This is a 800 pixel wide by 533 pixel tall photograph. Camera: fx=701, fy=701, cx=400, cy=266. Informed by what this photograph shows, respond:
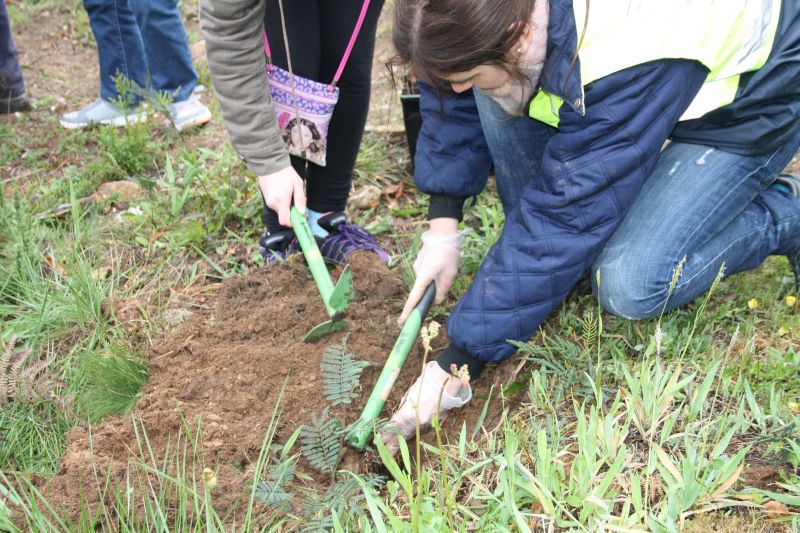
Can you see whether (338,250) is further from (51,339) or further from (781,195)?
(781,195)

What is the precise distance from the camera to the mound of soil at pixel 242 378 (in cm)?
167

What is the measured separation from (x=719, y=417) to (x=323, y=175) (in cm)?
146

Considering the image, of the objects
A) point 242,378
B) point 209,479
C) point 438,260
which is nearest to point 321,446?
point 209,479

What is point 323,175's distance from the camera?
245 cm

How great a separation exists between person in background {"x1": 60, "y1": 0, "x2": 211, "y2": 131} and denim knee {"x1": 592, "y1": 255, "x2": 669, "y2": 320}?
91.3 inches

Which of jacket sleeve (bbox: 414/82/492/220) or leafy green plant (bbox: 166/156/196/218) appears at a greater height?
jacket sleeve (bbox: 414/82/492/220)

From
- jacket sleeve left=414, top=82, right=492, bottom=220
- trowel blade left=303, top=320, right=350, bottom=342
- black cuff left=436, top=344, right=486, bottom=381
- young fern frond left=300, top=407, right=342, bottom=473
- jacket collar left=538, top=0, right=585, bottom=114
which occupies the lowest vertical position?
trowel blade left=303, top=320, right=350, bottom=342

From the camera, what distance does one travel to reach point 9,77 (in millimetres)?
3754

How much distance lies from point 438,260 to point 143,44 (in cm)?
237

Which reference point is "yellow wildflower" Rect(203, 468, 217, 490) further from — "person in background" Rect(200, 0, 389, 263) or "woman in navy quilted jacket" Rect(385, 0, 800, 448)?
"person in background" Rect(200, 0, 389, 263)

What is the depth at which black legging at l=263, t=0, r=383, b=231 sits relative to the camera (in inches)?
81.7

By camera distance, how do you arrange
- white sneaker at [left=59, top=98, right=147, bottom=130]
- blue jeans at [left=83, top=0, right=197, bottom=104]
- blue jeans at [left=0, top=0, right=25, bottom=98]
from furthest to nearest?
1. blue jeans at [left=0, top=0, right=25, bottom=98]
2. white sneaker at [left=59, top=98, right=147, bottom=130]
3. blue jeans at [left=83, top=0, right=197, bottom=104]

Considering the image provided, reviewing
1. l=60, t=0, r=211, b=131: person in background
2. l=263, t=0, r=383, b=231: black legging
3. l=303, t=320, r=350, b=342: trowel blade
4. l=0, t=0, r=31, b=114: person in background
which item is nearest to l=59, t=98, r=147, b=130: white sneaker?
l=60, t=0, r=211, b=131: person in background

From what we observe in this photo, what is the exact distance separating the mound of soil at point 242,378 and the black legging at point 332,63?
29 cm
